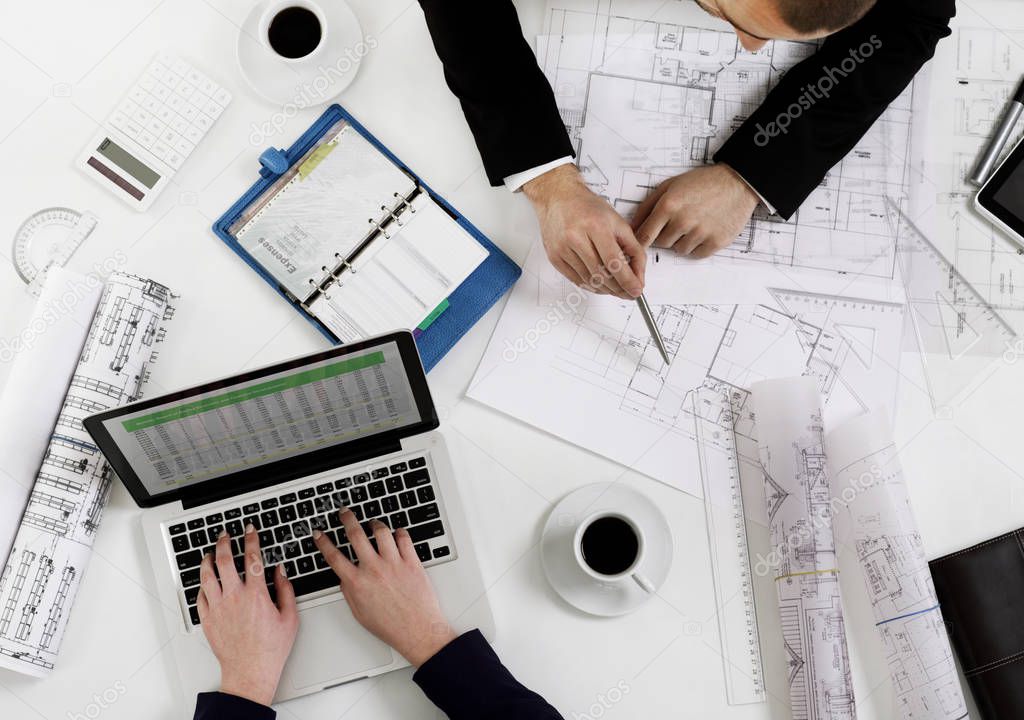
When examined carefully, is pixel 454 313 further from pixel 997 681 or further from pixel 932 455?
pixel 997 681

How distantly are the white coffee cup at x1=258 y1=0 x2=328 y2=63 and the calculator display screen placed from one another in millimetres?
237

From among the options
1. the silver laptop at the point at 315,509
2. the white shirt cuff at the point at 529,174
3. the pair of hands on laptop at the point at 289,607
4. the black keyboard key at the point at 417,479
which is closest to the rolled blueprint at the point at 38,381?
the silver laptop at the point at 315,509

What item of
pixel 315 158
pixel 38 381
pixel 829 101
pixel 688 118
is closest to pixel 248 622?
pixel 38 381

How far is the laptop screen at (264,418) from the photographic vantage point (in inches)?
35.3

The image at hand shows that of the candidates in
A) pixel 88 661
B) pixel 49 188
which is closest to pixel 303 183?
pixel 49 188

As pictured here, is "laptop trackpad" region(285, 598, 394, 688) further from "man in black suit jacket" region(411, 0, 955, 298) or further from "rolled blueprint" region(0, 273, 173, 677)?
"man in black suit jacket" region(411, 0, 955, 298)

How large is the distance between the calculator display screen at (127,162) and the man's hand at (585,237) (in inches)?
20.3

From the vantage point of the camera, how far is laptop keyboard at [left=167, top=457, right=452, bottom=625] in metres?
1.00

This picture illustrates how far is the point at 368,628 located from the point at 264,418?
30cm

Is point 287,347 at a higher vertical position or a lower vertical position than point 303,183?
lower

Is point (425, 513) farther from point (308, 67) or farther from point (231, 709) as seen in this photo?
point (308, 67)

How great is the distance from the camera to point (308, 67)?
1070 mm

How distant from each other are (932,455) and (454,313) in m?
0.69

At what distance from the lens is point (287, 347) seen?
42.0 inches
